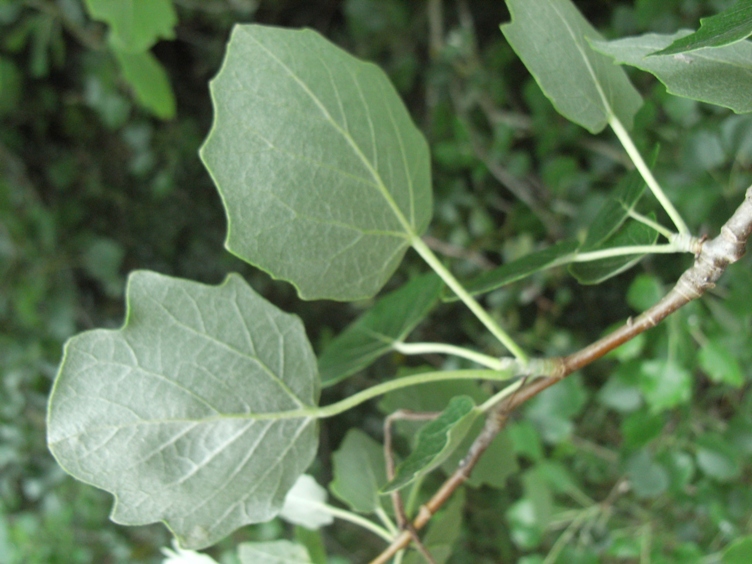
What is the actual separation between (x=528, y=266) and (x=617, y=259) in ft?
0.20

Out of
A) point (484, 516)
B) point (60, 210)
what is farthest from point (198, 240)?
point (484, 516)

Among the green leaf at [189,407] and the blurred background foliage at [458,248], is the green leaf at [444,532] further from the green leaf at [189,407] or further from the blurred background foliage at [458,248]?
the green leaf at [189,407]

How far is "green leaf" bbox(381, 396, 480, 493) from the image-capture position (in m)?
0.35

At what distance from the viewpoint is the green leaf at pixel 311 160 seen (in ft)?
1.17

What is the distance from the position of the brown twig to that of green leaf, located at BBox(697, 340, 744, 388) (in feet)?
1.37

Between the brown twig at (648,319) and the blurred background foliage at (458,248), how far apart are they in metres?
0.14

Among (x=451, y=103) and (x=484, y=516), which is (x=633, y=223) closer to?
(x=451, y=103)

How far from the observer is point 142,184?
5.08 feet

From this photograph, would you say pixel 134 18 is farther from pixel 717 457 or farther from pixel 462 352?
pixel 717 457

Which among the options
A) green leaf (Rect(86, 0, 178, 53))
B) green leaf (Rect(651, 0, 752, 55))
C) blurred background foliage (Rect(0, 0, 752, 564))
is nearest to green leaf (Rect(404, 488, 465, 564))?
blurred background foliage (Rect(0, 0, 752, 564))

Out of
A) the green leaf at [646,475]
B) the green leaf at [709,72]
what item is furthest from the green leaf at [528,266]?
the green leaf at [646,475]

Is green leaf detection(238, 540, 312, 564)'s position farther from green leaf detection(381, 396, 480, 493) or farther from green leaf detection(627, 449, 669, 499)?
green leaf detection(627, 449, 669, 499)

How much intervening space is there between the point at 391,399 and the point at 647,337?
39 cm

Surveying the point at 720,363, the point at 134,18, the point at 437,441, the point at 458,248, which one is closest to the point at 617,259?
the point at 437,441
